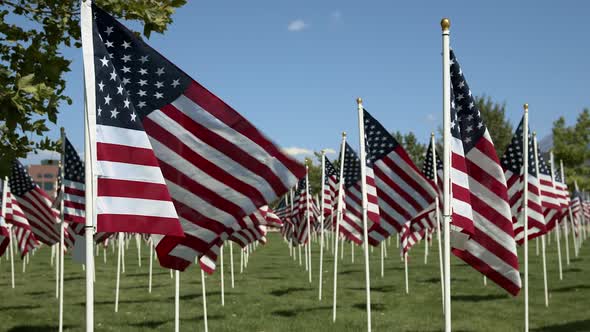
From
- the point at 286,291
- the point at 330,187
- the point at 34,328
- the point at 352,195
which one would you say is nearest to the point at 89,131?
the point at 34,328

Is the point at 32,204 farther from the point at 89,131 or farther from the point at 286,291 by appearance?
the point at 89,131

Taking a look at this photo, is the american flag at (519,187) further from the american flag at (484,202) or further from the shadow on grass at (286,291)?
the shadow on grass at (286,291)

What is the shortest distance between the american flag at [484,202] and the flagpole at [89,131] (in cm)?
512

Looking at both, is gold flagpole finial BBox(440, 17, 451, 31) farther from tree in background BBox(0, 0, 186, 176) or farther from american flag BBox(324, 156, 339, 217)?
american flag BBox(324, 156, 339, 217)

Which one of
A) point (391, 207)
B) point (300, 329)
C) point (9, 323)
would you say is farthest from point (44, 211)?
point (391, 207)

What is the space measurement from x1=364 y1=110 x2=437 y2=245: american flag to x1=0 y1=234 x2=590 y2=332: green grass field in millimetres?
2883

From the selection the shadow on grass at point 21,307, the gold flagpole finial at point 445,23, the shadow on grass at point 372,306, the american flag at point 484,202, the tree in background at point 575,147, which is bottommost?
the shadow on grass at point 372,306

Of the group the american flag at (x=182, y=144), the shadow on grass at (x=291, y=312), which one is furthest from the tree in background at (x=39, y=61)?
the shadow on grass at (x=291, y=312)

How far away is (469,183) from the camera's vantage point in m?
10.2

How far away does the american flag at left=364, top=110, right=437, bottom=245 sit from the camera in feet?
51.7

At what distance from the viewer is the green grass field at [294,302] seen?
17.2 meters

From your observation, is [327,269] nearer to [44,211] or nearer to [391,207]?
[44,211]

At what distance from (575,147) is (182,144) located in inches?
2386

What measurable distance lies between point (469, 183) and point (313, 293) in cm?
1421
